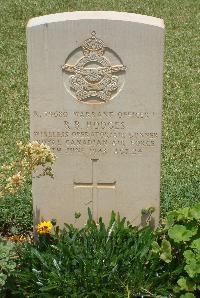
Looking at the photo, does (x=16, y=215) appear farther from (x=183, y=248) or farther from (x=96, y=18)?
(x=96, y=18)

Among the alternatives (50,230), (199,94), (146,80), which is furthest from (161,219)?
(199,94)

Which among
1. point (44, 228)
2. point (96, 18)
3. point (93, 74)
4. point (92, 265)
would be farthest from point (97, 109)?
point (92, 265)

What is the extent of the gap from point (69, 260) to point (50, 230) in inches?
19.4

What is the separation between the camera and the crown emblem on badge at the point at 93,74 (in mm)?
3871

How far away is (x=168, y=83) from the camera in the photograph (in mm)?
8094

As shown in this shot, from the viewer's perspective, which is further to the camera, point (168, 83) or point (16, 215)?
point (168, 83)

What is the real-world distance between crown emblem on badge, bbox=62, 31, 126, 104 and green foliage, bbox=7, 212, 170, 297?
85cm

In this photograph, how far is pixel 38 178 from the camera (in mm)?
4238

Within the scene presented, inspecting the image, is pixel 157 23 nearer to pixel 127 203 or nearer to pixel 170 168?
pixel 127 203

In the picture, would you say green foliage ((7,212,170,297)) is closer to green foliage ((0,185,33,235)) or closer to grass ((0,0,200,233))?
green foliage ((0,185,33,235))

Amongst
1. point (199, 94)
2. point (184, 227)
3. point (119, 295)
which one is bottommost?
point (119, 295)

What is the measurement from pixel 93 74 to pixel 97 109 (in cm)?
24

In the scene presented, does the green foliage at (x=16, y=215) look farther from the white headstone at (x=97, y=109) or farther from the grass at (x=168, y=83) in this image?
the white headstone at (x=97, y=109)

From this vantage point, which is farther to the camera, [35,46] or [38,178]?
[38,178]
